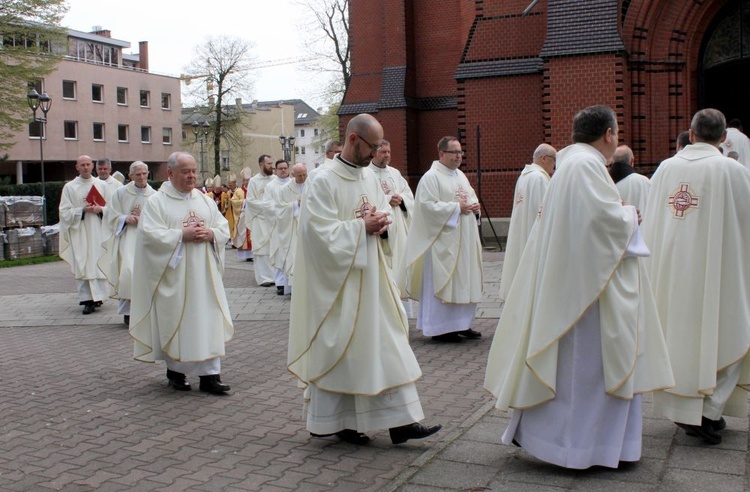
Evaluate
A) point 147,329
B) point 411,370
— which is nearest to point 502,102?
point 147,329

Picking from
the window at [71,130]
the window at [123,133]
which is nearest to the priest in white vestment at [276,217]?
the window at [71,130]

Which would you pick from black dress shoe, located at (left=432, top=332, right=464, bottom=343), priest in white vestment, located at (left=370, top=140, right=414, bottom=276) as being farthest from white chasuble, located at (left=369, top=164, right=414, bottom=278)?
black dress shoe, located at (left=432, top=332, right=464, bottom=343)

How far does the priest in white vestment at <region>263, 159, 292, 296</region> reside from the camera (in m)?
14.3

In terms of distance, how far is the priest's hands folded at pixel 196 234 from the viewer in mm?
7426

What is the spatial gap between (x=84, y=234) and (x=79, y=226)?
16 cm

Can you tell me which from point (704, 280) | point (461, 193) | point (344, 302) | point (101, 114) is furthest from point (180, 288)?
point (101, 114)

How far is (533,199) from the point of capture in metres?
9.96

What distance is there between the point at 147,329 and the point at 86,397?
2.52 feet

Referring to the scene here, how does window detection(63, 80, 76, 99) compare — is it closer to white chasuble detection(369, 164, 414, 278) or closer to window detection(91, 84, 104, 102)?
window detection(91, 84, 104, 102)

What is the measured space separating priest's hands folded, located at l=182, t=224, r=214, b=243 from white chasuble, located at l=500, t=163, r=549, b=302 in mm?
3844

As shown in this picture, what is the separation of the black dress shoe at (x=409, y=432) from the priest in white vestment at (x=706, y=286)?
59.2 inches

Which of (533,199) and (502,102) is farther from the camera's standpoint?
(502,102)

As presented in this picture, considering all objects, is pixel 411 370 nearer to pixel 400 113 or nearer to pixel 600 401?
pixel 600 401

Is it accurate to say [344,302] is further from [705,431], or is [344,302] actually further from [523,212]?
[523,212]
